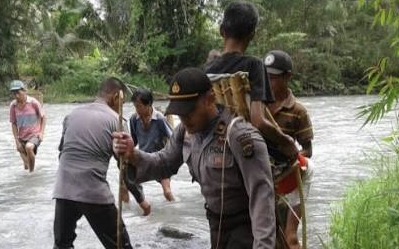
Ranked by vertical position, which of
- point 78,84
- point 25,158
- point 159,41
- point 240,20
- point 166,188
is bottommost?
point 78,84

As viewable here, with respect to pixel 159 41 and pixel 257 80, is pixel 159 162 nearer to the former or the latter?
pixel 257 80

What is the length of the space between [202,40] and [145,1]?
3393 mm

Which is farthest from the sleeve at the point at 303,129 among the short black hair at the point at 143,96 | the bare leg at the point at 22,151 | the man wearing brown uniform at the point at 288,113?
the bare leg at the point at 22,151

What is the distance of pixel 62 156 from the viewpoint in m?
5.68

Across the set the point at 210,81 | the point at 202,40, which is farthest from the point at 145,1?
the point at 210,81

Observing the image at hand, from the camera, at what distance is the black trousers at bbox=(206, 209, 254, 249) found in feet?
10.5

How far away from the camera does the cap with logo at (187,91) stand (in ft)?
9.99

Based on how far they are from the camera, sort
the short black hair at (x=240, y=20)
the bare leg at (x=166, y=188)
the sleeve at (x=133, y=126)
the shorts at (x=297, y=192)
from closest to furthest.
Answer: the short black hair at (x=240, y=20), the shorts at (x=297, y=192), the sleeve at (x=133, y=126), the bare leg at (x=166, y=188)

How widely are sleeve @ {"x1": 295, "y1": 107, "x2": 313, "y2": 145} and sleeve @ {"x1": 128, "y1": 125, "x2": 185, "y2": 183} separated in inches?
63.9

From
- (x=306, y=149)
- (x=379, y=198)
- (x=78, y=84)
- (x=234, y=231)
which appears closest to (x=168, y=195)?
(x=379, y=198)

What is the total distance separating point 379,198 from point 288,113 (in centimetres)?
126

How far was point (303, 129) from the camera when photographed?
4965mm

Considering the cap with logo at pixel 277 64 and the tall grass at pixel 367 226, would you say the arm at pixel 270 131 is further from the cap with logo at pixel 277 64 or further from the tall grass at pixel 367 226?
the cap with logo at pixel 277 64

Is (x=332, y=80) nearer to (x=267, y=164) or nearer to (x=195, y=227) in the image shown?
(x=195, y=227)
